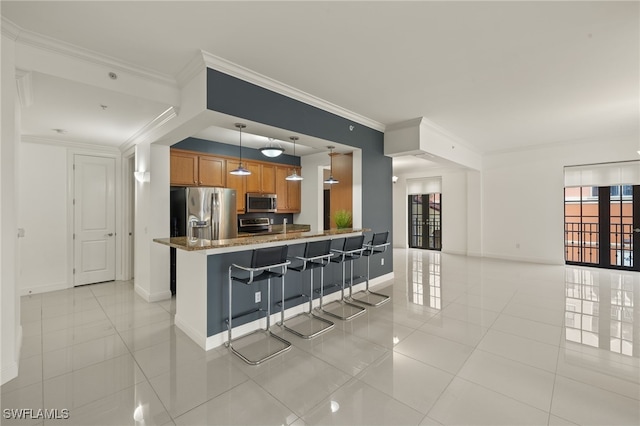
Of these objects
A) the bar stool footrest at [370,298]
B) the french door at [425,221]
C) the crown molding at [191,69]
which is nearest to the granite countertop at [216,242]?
the bar stool footrest at [370,298]

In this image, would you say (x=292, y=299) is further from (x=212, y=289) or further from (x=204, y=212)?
(x=204, y=212)

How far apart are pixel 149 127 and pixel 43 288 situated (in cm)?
342

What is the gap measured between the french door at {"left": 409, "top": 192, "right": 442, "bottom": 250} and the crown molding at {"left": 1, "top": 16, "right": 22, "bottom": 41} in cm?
919

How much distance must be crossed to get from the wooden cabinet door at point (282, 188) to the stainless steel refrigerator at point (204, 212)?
201cm

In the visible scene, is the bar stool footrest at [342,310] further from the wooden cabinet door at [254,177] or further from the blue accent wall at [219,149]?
the blue accent wall at [219,149]

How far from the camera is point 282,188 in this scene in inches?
274

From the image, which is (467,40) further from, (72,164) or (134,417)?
(72,164)

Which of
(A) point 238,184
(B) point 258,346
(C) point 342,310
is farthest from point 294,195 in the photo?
(B) point 258,346

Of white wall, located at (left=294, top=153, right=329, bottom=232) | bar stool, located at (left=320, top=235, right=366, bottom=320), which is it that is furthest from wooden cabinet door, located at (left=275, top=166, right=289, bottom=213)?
bar stool, located at (left=320, top=235, right=366, bottom=320)

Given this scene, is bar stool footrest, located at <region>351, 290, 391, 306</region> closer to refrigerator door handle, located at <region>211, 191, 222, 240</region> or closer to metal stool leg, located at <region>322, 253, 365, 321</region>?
metal stool leg, located at <region>322, 253, 365, 321</region>

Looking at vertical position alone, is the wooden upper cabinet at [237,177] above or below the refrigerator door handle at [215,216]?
above

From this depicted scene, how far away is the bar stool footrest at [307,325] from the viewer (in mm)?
3137

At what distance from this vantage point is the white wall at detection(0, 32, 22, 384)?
2.20m

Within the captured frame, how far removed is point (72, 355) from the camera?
2.71 metres
